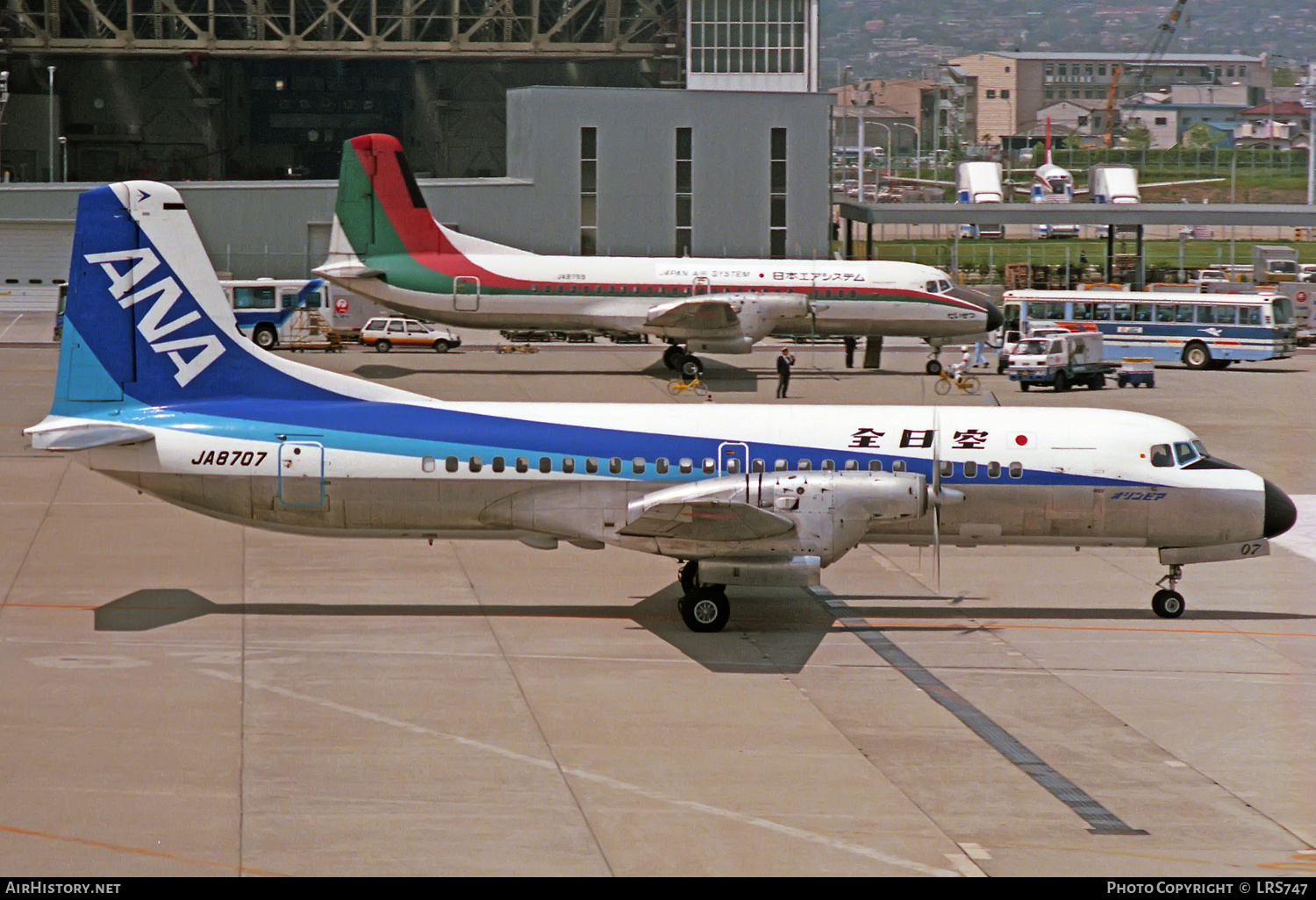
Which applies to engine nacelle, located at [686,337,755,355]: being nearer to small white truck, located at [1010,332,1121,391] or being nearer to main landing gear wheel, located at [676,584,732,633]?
small white truck, located at [1010,332,1121,391]

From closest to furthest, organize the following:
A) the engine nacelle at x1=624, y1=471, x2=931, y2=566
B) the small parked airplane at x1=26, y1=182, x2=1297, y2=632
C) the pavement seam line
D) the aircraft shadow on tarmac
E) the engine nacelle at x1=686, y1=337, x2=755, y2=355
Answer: the pavement seam line < the engine nacelle at x1=624, y1=471, x2=931, y2=566 < the aircraft shadow on tarmac < the small parked airplane at x1=26, y1=182, x2=1297, y2=632 < the engine nacelle at x1=686, y1=337, x2=755, y2=355

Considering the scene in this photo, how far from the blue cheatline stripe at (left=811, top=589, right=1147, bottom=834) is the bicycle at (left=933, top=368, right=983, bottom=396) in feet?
97.6

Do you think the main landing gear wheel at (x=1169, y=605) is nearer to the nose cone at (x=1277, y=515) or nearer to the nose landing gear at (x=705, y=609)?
the nose cone at (x=1277, y=515)

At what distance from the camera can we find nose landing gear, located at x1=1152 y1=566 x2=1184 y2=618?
24781mm

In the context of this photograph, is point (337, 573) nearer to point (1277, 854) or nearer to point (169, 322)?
point (169, 322)

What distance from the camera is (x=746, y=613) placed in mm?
24578

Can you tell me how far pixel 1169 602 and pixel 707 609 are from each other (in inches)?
312

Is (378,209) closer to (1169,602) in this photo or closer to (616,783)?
(1169,602)

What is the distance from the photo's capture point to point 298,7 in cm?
10956

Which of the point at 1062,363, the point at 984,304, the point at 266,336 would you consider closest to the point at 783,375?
the point at 1062,363

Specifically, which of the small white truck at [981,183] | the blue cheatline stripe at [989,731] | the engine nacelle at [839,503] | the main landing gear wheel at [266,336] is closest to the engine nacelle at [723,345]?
the main landing gear wheel at [266,336]

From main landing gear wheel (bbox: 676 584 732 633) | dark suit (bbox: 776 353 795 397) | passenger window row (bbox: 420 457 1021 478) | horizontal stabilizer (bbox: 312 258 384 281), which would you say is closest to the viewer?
main landing gear wheel (bbox: 676 584 732 633)

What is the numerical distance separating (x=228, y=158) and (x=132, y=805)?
10879cm

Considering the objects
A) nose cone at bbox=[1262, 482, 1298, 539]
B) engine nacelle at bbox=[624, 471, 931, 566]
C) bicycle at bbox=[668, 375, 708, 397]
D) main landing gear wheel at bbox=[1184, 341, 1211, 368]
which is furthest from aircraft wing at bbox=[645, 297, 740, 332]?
engine nacelle at bbox=[624, 471, 931, 566]
